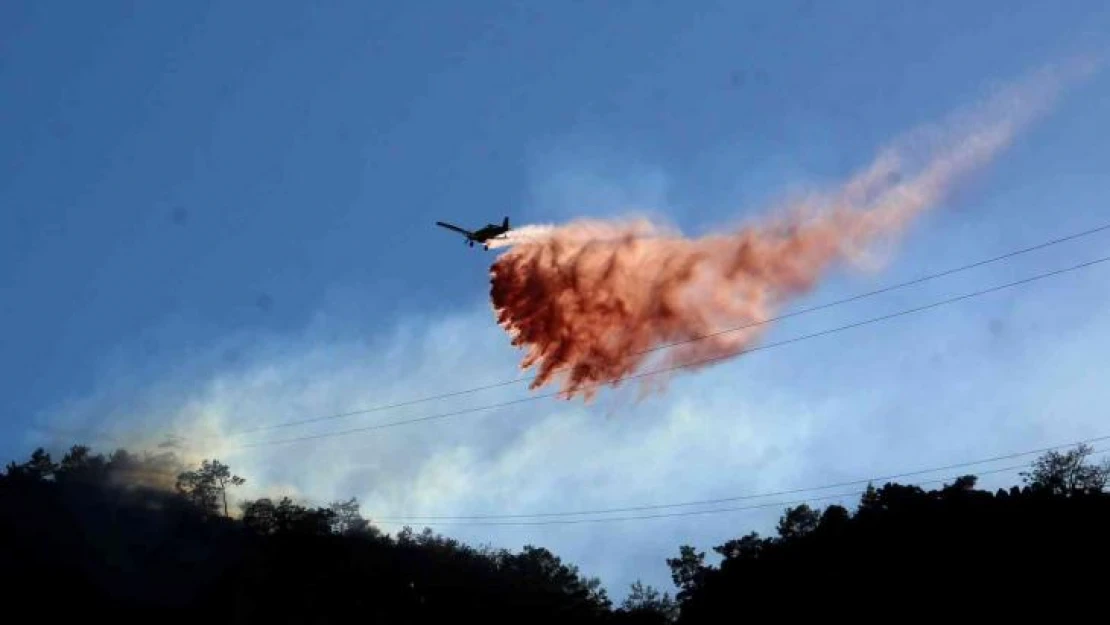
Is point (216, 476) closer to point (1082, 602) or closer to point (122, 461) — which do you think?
point (122, 461)

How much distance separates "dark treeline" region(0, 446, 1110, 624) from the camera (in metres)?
86.1

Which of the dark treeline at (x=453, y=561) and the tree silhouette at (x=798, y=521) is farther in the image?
the tree silhouette at (x=798, y=521)

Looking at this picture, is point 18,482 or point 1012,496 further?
point 18,482

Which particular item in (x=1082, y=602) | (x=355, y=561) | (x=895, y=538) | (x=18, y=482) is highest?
(x=18, y=482)

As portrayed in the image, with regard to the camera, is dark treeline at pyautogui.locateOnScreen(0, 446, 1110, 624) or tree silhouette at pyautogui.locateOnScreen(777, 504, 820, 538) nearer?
dark treeline at pyautogui.locateOnScreen(0, 446, 1110, 624)

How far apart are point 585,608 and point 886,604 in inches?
2510

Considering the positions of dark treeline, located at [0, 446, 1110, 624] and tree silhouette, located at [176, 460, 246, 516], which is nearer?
dark treeline, located at [0, 446, 1110, 624]

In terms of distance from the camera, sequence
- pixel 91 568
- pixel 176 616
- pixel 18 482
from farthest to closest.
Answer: pixel 18 482 → pixel 91 568 → pixel 176 616

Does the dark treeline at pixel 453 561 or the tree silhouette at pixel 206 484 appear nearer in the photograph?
the dark treeline at pixel 453 561

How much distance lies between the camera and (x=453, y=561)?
516 feet

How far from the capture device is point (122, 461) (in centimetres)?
17900

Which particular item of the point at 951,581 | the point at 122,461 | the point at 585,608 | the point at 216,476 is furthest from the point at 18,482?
the point at 951,581

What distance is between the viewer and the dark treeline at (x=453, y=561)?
86125 mm

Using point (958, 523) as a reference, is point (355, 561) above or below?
above
